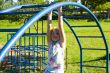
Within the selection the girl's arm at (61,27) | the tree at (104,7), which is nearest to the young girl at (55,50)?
the girl's arm at (61,27)

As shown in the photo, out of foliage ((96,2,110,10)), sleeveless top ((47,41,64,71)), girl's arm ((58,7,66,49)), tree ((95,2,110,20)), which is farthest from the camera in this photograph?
foliage ((96,2,110,10))

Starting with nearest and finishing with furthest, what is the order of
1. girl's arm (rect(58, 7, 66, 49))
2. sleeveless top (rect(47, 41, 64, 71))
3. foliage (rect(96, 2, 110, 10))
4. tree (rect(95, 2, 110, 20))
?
girl's arm (rect(58, 7, 66, 49))
sleeveless top (rect(47, 41, 64, 71))
tree (rect(95, 2, 110, 20))
foliage (rect(96, 2, 110, 10))

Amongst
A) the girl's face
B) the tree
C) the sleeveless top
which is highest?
the tree

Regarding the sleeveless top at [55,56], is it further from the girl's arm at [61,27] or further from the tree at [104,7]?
the tree at [104,7]

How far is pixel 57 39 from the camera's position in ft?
16.4

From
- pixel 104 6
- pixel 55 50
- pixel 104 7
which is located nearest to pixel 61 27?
pixel 55 50

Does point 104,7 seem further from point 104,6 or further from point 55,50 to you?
point 55,50

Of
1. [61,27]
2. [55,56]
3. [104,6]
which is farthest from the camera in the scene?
[104,6]

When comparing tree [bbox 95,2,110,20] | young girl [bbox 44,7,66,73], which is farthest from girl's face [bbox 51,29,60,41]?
tree [bbox 95,2,110,20]

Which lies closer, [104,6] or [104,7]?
[104,7]

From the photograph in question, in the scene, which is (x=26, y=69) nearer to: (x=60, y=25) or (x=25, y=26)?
(x=60, y=25)

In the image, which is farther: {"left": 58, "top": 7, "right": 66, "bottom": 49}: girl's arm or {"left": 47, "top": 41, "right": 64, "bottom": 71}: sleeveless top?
{"left": 47, "top": 41, "right": 64, "bottom": 71}: sleeveless top

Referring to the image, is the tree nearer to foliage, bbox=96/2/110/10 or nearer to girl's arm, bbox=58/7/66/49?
foliage, bbox=96/2/110/10

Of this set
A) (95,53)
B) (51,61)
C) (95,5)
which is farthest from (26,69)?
(95,5)
